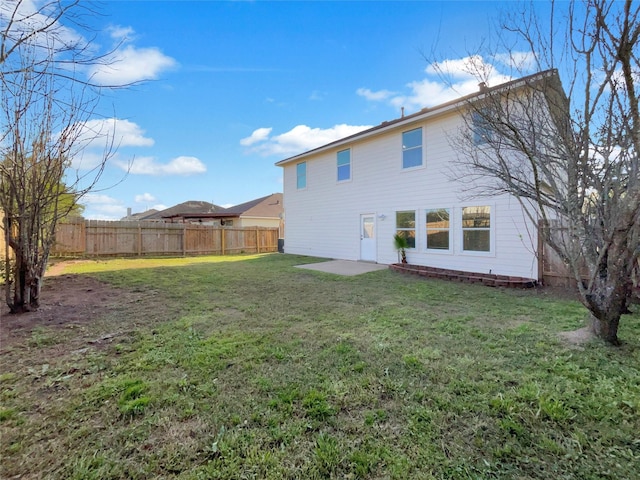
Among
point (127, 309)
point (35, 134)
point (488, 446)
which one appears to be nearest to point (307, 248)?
point (127, 309)

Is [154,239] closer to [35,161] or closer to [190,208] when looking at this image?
[35,161]

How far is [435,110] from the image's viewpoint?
9570 mm

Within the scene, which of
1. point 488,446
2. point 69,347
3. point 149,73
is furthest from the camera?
point 69,347

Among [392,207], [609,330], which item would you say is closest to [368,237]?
[392,207]

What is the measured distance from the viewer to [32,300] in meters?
5.17

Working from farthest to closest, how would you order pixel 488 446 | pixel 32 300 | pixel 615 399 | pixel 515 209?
1. pixel 515 209
2. pixel 32 300
3. pixel 615 399
4. pixel 488 446

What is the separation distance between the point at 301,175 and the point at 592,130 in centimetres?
1256

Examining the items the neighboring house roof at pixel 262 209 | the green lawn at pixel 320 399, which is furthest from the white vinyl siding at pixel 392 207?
the neighboring house roof at pixel 262 209

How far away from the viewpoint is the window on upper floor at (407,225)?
1077 centimetres

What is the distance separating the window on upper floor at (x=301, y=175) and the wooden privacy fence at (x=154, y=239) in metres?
5.68

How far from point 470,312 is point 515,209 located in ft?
14.7

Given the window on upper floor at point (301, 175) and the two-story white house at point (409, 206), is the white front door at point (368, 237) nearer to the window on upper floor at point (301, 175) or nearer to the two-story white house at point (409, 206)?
the two-story white house at point (409, 206)

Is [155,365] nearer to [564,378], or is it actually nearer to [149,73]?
[149,73]

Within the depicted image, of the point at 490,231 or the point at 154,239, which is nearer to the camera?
the point at 490,231
